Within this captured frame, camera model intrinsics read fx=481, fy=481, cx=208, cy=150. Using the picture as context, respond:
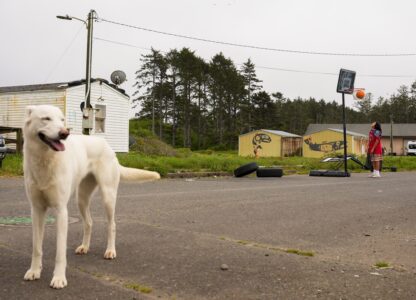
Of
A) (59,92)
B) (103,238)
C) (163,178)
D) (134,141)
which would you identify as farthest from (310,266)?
(134,141)

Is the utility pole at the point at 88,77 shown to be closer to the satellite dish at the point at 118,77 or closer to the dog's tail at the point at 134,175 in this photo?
the satellite dish at the point at 118,77

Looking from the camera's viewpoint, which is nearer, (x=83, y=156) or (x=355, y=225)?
(x=83, y=156)

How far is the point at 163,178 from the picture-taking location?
16.9 m

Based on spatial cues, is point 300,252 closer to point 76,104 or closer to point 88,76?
point 88,76

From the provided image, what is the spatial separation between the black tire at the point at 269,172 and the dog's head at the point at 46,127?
14.7m

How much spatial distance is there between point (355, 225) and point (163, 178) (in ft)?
34.8

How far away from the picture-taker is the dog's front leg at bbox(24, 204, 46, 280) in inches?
154

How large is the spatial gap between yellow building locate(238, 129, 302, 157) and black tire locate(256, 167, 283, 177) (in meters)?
40.6

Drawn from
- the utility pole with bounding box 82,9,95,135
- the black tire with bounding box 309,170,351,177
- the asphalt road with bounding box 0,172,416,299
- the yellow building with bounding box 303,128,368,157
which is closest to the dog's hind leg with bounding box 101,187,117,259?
the asphalt road with bounding box 0,172,416,299

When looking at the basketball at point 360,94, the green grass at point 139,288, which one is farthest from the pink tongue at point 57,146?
the basketball at point 360,94

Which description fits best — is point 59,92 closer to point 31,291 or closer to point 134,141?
point 134,141

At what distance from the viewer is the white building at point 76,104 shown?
28.0 m

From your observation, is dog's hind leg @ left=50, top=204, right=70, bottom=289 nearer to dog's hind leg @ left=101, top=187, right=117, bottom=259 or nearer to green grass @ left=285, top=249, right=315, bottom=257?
dog's hind leg @ left=101, top=187, right=117, bottom=259

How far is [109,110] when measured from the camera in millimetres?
30922
